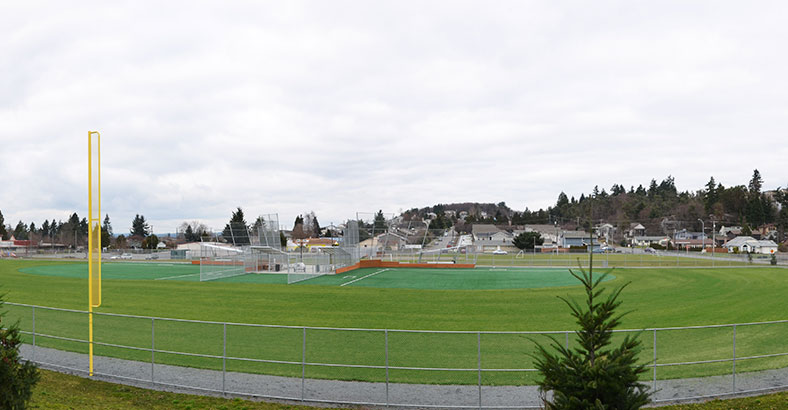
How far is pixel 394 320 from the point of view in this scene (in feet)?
72.9

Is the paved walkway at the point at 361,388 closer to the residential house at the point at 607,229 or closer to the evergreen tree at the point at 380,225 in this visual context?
the evergreen tree at the point at 380,225

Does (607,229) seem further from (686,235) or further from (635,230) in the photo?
(635,230)

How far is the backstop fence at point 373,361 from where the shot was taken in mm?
11734

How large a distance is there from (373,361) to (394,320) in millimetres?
7735

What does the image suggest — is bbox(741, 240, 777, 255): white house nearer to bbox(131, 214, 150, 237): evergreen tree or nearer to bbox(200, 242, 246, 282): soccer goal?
bbox(200, 242, 246, 282): soccer goal

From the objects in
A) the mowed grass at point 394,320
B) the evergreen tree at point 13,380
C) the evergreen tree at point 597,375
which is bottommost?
the mowed grass at point 394,320

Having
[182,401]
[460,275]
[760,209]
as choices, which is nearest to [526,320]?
[182,401]

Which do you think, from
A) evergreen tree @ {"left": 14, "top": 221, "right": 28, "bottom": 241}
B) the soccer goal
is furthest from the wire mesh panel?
evergreen tree @ {"left": 14, "top": 221, "right": 28, "bottom": 241}

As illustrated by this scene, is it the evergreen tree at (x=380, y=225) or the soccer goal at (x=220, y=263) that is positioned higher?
the evergreen tree at (x=380, y=225)

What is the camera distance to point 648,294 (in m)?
31.6

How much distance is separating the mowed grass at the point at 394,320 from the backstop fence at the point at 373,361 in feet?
0.23

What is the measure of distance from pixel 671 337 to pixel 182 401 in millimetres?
13187

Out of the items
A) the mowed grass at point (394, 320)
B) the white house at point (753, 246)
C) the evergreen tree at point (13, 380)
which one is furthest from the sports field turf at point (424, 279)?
the white house at point (753, 246)

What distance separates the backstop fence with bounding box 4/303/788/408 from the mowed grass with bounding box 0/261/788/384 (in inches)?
2.8
